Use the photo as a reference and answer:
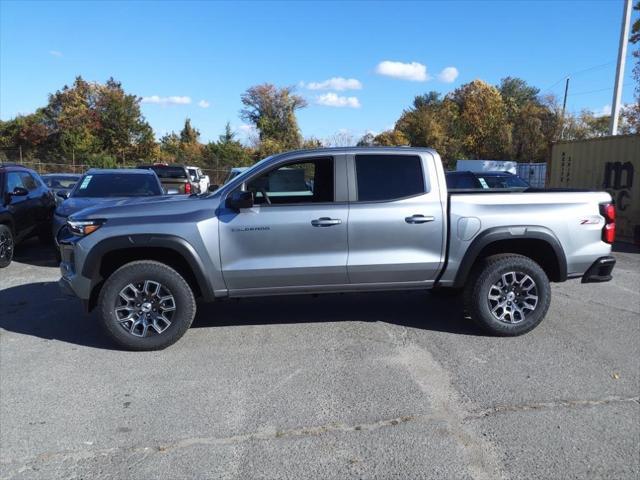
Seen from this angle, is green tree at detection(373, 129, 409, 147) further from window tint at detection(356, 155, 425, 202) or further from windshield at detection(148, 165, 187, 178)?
window tint at detection(356, 155, 425, 202)

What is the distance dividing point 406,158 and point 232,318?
2637mm

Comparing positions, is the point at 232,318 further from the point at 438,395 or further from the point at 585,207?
the point at 585,207

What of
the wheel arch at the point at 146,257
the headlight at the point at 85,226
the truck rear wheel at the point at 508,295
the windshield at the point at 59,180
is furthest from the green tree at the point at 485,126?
the headlight at the point at 85,226

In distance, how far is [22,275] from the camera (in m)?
8.40

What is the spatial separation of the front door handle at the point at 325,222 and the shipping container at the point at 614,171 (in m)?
9.90

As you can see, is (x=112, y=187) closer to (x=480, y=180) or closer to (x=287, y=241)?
(x=287, y=241)

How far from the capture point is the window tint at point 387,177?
5.29m

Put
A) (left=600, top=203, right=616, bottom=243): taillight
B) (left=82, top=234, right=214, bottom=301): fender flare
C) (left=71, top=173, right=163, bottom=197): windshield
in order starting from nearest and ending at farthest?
(left=82, top=234, right=214, bottom=301): fender flare, (left=600, top=203, right=616, bottom=243): taillight, (left=71, top=173, right=163, bottom=197): windshield

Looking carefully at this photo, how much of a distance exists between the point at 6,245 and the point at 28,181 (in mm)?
1866

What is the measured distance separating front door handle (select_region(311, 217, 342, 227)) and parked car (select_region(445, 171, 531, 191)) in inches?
320

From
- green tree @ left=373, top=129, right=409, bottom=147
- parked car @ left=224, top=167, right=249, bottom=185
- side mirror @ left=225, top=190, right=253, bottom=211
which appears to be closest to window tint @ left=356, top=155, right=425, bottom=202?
side mirror @ left=225, top=190, right=253, bottom=211

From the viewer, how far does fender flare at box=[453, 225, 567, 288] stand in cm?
530

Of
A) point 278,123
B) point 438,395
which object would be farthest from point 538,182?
point 438,395

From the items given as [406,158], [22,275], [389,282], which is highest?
[406,158]
